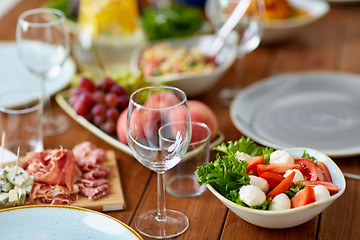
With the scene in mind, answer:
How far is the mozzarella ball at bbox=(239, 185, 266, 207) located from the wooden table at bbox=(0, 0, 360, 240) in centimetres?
11

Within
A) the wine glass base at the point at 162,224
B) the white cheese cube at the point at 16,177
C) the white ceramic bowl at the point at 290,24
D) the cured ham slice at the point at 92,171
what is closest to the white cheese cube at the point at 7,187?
the white cheese cube at the point at 16,177

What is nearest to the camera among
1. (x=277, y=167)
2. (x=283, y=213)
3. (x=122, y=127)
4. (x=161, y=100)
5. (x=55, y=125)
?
(x=283, y=213)

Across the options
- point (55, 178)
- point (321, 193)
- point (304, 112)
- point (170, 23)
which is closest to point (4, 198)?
point (55, 178)

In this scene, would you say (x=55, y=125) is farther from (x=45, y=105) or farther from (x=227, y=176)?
(x=227, y=176)

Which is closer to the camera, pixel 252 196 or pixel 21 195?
pixel 252 196

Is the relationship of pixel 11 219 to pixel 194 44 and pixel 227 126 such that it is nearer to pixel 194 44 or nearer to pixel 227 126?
pixel 227 126

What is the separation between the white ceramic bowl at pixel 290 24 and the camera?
6.64ft

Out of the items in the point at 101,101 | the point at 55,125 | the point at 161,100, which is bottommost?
the point at 55,125

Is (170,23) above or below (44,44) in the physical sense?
below

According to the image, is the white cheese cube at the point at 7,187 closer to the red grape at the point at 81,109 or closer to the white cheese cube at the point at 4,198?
the white cheese cube at the point at 4,198

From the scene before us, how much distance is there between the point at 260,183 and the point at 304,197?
0.09 m

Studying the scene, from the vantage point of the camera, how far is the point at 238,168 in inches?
42.3

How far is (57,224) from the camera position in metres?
1.07

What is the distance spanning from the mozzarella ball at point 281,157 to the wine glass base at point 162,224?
230 mm
